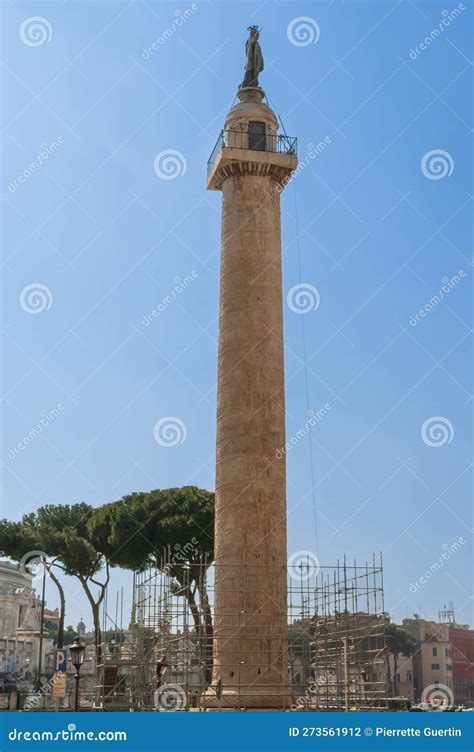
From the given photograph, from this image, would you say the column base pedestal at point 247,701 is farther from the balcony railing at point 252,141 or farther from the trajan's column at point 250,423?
the balcony railing at point 252,141

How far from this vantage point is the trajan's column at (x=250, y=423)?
2206 centimetres

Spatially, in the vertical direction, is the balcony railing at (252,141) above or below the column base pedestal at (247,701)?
above

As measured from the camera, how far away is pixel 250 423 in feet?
78.2

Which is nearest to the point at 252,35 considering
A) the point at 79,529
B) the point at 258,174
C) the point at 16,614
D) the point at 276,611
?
the point at 258,174

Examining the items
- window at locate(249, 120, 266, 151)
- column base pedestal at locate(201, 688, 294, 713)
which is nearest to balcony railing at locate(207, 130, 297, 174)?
window at locate(249, 120, 266, 151)

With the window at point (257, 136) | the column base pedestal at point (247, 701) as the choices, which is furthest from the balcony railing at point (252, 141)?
the column base pedestal at point (247, 701)

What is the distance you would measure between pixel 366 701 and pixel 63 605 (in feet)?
81.6

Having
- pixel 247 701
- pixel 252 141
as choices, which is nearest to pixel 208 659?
pixel 247 701

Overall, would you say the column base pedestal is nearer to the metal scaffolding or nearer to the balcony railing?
the metal scaffolding

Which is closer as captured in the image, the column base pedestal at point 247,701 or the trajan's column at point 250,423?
the column base pedestal at point 247,701

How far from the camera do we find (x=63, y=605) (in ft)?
144

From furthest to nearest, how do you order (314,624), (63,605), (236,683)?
(63,605) < (314,624) < (236,683)

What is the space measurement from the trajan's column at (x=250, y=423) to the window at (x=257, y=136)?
1.4 inches

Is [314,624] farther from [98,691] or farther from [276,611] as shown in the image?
[98,691]
